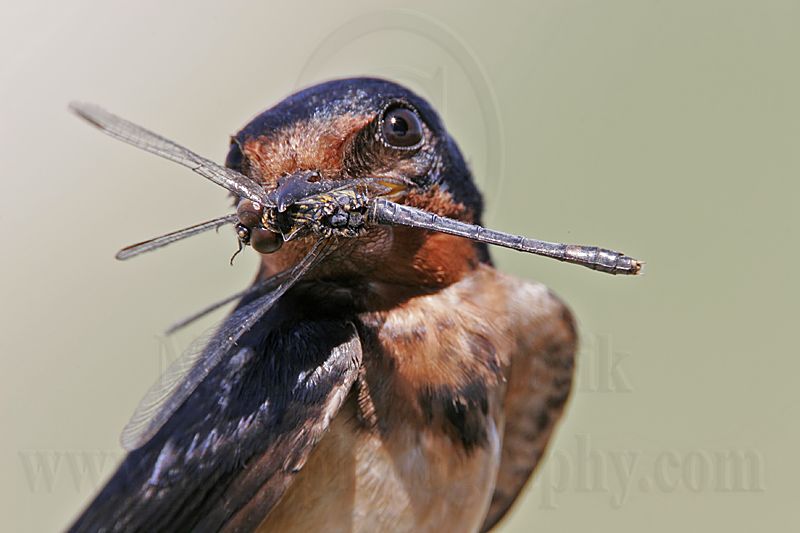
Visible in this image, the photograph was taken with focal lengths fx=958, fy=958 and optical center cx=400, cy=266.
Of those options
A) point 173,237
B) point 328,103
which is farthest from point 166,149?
point 328,103

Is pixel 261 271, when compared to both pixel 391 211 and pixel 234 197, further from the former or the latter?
pixel 391 211

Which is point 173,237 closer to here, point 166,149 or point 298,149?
point 166,149

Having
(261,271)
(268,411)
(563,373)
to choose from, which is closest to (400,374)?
(268,411)

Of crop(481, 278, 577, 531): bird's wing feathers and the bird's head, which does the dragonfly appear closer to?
the bird's head

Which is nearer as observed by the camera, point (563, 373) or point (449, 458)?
point (449, 458)

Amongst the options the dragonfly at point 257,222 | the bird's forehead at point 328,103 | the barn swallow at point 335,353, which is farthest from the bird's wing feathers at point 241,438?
the bird's forehead at point 328,103

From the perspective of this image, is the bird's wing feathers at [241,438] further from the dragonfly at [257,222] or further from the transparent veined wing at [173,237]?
the transparent veined wing at [173,237]
